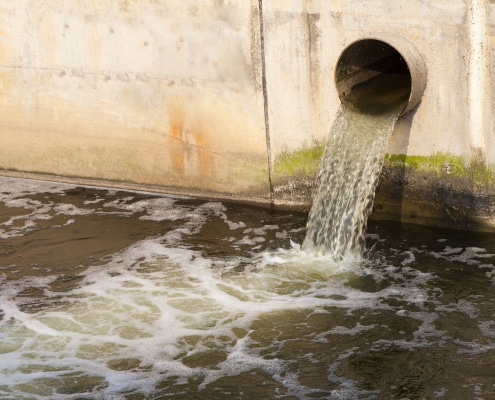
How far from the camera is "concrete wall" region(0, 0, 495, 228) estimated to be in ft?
26.2

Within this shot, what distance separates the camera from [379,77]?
880 centimetres

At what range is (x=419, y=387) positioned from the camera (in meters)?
5.91

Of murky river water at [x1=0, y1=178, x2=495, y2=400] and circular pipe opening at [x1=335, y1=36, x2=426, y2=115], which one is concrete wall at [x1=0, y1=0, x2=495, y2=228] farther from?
murky river water at [x1=0, y1=178, x2=495, y2=400]

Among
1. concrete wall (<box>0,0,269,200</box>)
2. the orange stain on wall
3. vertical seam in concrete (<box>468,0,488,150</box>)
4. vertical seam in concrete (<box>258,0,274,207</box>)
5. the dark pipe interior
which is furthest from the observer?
the orange stain on wall

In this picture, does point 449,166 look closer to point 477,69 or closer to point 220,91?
point 477,69

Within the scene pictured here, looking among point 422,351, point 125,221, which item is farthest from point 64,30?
point 422,351

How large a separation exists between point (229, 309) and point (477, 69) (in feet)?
9.56

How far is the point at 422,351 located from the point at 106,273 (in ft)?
9.48

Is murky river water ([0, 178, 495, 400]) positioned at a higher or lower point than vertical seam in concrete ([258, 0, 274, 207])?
lower

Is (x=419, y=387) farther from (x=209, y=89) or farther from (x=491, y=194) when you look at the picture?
(x=209, y=89)

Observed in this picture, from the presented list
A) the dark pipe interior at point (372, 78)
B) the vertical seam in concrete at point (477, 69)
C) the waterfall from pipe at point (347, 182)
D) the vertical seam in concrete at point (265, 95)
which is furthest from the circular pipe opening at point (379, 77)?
the vertical seam in concrete at point (265, 95)

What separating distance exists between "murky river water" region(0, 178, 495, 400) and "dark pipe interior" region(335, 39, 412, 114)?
1.15m

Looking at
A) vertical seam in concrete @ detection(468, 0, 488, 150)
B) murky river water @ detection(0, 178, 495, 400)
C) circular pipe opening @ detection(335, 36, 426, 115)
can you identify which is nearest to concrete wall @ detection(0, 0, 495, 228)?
vertical seam in concrete @ detection(468, 0, 488, 150)

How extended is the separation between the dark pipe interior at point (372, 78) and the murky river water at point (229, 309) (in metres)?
1.15
